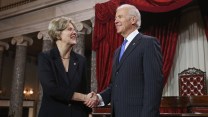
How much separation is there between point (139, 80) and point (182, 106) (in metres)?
4.09

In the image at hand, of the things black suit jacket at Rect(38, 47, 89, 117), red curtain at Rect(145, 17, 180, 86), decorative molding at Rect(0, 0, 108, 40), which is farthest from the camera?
decorative molding at Rect(0, 0, 108, 40)

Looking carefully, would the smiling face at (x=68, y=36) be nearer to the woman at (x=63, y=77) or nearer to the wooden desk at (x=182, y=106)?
the woman at (x=63, y=77)

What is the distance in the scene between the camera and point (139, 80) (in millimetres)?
2518

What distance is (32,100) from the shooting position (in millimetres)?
14812

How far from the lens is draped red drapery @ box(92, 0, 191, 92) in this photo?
7.24m

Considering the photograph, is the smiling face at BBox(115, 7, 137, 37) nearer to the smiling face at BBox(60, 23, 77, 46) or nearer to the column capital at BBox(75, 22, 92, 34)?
the smiling face at BBox(60, 23, 77, 46)

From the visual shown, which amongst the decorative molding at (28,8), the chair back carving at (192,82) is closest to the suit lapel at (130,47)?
the chair back carving at (192,82)

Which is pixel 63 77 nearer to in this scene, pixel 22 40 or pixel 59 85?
pixel 59 85

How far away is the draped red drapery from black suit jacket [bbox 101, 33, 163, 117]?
4551mm

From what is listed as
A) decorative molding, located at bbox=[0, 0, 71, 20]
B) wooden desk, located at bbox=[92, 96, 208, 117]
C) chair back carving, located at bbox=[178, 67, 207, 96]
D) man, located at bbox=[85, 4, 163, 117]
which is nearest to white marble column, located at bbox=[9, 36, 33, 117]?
decorative molding, located at bbox=[0, 0, 71, 20]

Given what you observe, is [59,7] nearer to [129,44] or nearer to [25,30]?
[25,30]

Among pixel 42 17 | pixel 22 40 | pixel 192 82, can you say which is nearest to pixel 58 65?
pixel 192 82

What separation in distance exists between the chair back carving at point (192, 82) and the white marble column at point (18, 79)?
20.4 feet

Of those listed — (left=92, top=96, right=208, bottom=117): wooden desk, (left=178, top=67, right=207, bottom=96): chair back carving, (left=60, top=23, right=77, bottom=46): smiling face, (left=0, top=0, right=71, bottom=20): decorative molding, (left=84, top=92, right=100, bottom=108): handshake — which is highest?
(left=0, top=0, right=71, bottom=20): decorative molding
